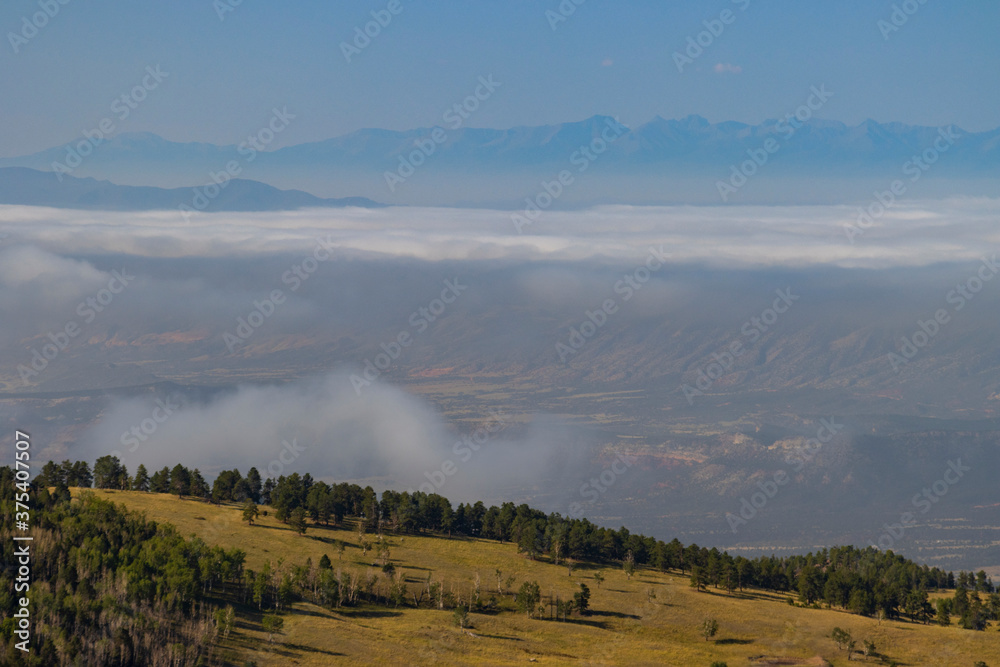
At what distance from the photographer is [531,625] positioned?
11888 centimetres

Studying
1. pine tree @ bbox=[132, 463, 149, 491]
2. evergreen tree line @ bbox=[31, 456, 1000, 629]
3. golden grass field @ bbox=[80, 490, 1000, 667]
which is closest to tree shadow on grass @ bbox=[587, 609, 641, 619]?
golden grass field @ bbox=[80, 490, 1000, 667]

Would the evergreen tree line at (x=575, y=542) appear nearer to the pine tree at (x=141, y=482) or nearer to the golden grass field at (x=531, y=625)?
the pine tree at (x=141, y=482)

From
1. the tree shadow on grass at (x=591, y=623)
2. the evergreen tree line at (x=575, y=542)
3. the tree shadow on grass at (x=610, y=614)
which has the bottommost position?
the tree shadow on grass at (x=591, y=623)

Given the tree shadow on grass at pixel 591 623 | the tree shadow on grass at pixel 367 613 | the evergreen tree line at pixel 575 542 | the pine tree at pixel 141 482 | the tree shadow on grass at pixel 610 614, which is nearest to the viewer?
the tree shadow on grass at pixel 367 613

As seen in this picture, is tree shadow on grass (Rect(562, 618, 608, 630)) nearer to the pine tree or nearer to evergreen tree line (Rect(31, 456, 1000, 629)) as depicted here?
evergreen tree line (Rect(31, 456, 1000, 629))

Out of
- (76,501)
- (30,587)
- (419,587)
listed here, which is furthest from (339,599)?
(76,501)

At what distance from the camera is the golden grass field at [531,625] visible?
4082 inches

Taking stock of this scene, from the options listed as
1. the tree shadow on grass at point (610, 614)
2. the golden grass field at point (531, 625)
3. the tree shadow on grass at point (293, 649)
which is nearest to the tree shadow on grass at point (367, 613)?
the golden grass field at point (531, 625)

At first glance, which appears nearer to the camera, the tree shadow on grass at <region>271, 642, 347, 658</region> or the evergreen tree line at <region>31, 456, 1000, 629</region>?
the tree shadow on grass at <region>271, 642, 347, 658</region>

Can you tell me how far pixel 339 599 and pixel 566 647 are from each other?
2921 centimetres

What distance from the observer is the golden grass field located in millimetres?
103688

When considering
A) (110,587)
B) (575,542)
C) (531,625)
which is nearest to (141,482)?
(110,587)

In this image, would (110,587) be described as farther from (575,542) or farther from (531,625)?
(575,542)

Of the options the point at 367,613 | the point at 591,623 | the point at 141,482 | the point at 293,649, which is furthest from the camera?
the point at 141,482
